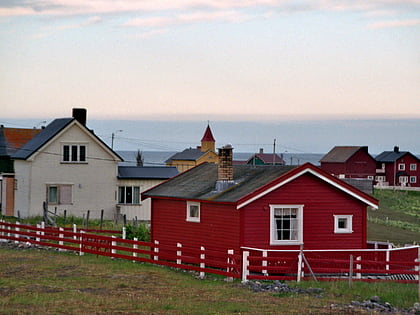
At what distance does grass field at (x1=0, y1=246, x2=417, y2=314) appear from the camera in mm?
20828

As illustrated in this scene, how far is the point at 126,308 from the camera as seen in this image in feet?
68.2

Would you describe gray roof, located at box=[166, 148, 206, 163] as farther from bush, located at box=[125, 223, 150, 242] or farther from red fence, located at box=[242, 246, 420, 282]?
red fence, located at box=[242, 246, 420, 282]

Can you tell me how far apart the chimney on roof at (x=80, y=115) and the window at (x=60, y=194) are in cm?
495

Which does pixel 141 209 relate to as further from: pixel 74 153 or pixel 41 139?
pixel 41 139

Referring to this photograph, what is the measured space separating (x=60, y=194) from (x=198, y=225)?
25455mm

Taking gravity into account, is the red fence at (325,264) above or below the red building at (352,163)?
below

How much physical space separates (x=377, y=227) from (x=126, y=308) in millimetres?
46045

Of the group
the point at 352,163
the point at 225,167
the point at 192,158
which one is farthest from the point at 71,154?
the point at 352,163

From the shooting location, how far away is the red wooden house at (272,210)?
29.4 meters

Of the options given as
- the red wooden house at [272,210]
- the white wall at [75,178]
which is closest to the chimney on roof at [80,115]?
the white wall at [75,178]

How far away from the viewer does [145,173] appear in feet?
188

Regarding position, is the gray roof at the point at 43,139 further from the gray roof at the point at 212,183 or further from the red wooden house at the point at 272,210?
the red wooden house at the point at 272,210

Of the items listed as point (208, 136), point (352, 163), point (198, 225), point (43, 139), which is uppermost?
point (208, 136)

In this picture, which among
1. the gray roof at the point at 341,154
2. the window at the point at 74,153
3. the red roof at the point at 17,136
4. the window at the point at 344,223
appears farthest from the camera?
the gray roof at the point at 341,154
